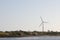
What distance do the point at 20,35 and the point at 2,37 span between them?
1068 centimetres

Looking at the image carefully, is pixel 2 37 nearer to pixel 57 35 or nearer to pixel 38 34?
pixel 38 34

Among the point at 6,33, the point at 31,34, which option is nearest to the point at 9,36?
the point at 6,33

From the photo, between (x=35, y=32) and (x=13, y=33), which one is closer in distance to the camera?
(x=13, y=33)

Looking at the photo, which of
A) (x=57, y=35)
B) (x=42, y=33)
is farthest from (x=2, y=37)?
(x=57, y=35)

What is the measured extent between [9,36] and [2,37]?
4.94m

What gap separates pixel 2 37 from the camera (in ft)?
509

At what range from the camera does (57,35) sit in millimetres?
168875

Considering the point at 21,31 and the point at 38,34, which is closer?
the point at 21,31

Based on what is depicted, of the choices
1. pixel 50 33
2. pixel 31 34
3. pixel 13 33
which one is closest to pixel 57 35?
pixel 50 33

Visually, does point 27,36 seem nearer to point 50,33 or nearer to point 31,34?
point 31,34

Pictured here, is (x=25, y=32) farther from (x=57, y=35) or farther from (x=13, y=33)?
(x=57, y=35)

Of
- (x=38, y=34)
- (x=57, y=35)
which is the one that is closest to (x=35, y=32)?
(x=38, y=34)

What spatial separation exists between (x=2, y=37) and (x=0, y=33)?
2651 mm

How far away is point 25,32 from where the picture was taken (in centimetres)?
15988
